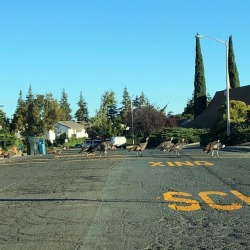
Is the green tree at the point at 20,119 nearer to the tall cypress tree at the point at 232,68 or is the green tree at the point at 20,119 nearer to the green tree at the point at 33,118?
the green tree at the point at 33,118

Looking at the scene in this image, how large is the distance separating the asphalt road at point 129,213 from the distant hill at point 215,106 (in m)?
56.6

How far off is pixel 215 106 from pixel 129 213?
69.4 m

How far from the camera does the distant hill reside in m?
71.2

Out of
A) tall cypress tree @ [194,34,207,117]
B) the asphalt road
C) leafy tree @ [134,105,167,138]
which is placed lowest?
the asphalt road

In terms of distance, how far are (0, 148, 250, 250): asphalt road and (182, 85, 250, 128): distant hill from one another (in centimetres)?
5657

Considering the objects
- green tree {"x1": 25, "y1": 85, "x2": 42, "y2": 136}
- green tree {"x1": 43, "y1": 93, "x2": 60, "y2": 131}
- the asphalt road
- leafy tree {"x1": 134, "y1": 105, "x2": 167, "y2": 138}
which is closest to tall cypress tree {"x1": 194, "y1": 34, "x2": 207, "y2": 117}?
leafy tree {"x1": 134, "y1": 105, "x2": 167, "y2": 138}

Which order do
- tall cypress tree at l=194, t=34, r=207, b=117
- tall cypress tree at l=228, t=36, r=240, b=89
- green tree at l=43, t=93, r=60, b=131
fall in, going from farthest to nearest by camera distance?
green tree at l=43, t=93, r=60, b=131
tall cypress tree at l=194, t=34, r=207, b=117
tall cypress tree at l=228, t=36, r=240, b=89

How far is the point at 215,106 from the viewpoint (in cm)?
7744

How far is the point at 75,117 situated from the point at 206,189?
16326cm

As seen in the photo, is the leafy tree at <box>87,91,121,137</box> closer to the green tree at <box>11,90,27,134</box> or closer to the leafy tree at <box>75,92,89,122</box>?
the green tree at <box>11,90,27,134</box>

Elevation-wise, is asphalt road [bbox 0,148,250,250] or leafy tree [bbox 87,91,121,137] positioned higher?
leafy tree [bbox 87,91,121,137]

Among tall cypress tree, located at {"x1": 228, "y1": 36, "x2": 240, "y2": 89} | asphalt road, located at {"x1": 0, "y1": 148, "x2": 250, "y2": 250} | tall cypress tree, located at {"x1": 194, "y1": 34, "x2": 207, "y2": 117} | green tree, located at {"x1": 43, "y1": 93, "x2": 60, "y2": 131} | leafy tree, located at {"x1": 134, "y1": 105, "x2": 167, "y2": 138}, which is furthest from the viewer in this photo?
leafy tree, located at {"x1": 134, "y1": 105, "x2": 167, "y2": 138}

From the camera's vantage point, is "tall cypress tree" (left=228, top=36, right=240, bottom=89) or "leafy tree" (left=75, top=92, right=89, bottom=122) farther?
"leafy tree" (left=75, top=92, right=89, bottom=122)

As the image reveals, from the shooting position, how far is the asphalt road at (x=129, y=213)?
741cm
